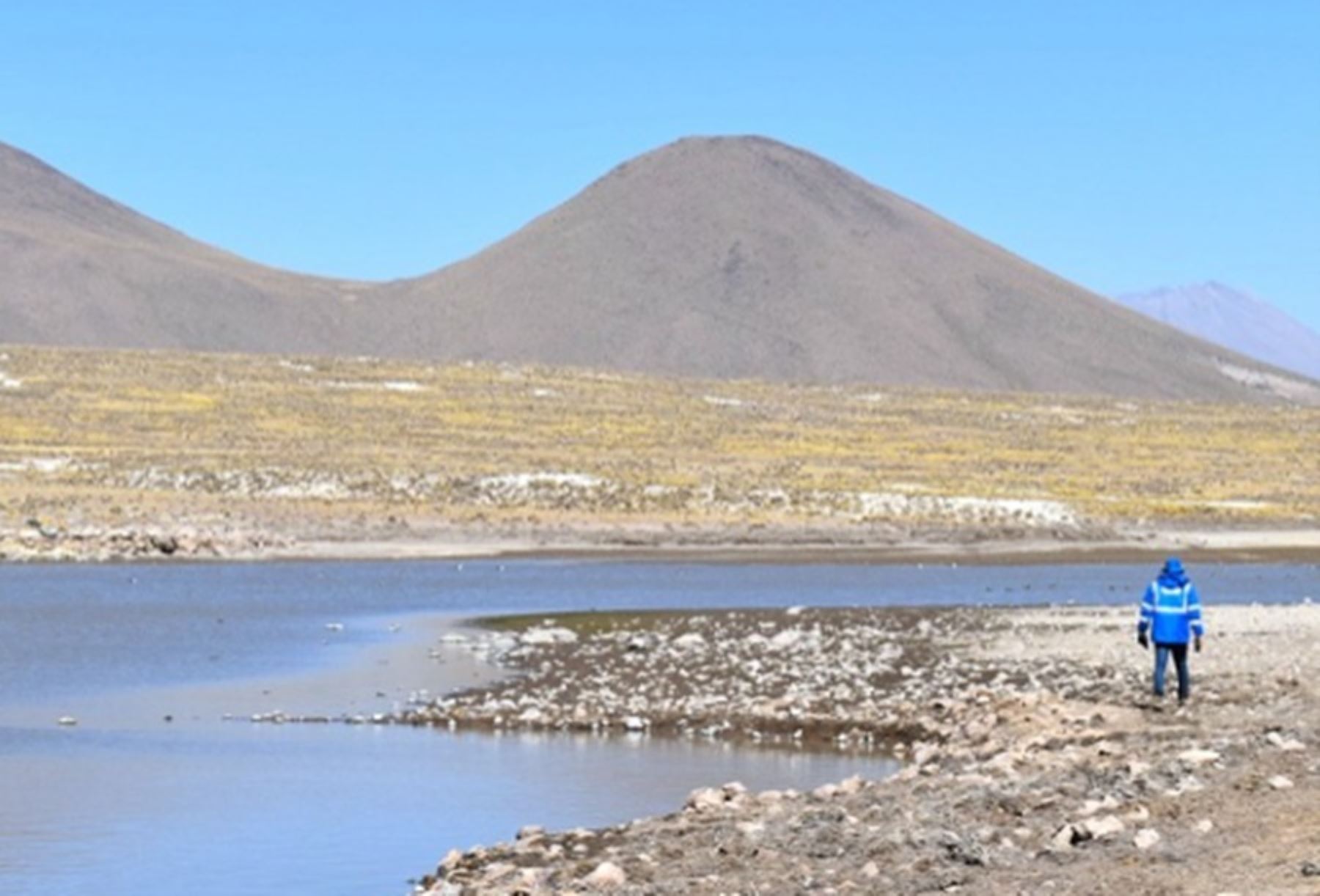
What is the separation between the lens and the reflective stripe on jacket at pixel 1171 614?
71.7ft

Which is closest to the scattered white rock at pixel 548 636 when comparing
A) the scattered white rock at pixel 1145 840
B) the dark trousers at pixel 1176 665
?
the dark trousers at pixel 1176 665

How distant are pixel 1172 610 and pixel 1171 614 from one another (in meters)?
0.05

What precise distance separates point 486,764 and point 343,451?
209 feet

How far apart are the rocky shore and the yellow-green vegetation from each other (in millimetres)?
37198

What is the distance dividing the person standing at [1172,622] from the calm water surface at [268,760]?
2824mm

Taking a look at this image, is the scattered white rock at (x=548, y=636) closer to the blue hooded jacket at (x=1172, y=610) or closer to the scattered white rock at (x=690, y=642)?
the scattered white rock at (x=690, y=642)

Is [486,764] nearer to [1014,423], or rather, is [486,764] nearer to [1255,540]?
[1255,540]

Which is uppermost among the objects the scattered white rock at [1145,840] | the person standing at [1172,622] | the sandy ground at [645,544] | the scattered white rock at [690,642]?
the person standing at [1172,622]

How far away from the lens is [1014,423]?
113 metres

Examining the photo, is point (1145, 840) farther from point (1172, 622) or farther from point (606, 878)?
point (1172, 622)

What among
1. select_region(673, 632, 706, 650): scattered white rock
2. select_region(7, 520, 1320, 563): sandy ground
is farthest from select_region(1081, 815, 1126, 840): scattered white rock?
select_region(7, 520, 1320, 563): sandy ground

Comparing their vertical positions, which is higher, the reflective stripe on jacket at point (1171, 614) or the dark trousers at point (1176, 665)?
the reflective stripe on jacket at point (1171, 614)

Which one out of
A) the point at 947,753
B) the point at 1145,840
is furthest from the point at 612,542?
the point at 1145,840

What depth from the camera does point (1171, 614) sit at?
71.9 ft
